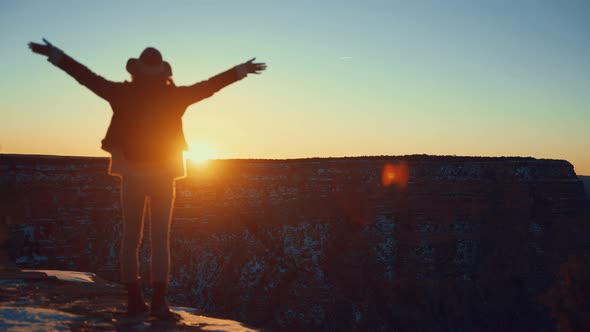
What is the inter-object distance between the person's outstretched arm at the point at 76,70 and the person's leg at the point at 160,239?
0.82m

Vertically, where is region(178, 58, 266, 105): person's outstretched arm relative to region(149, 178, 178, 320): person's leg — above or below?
above

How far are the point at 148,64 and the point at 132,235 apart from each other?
1387 mm

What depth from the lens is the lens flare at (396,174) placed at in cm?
2506

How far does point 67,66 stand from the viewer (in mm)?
4402

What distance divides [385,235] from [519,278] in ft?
31.0

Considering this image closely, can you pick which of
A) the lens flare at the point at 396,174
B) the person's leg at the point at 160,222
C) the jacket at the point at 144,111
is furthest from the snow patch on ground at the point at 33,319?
the lens flare at the point at 396,174

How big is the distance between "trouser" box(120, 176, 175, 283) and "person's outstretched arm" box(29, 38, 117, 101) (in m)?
0.72

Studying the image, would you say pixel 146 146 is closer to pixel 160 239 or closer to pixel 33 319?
pixel 160 239

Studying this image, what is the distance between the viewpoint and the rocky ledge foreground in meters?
3.89

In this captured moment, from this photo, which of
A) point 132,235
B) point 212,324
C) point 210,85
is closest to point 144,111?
point 210,85

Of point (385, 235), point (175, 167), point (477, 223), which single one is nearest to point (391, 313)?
point (385, 235)

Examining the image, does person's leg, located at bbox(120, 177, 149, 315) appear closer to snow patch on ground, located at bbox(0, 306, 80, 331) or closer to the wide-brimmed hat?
snow patch on ground, located at bbox(0, 306, 80, 331)

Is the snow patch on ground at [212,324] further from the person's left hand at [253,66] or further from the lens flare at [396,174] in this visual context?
the lens flare at [396,174]

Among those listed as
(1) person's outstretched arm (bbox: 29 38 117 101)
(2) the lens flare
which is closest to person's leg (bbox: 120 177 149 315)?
(1) person's outstretched arm (bbox: 29 38 117 101)
